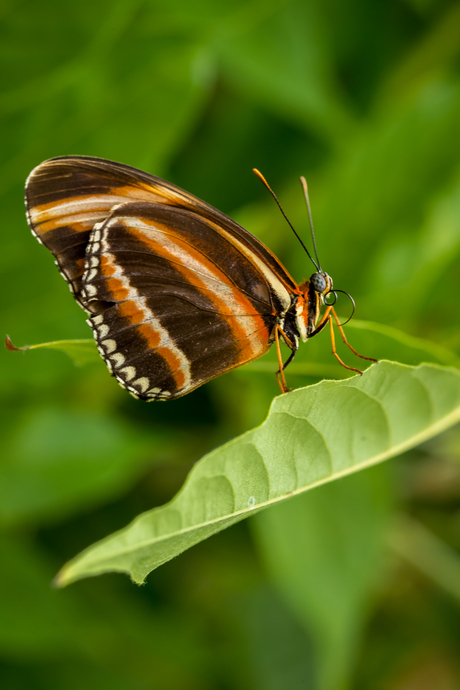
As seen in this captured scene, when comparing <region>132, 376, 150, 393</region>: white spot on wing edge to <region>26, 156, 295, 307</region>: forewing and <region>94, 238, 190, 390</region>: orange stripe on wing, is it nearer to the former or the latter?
<region>94, 238, 190, 390</region>: orange stripe on wing

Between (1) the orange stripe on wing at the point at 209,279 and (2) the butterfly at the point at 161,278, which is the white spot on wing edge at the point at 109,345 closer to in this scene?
(2) the butterfly at the point at 161,278

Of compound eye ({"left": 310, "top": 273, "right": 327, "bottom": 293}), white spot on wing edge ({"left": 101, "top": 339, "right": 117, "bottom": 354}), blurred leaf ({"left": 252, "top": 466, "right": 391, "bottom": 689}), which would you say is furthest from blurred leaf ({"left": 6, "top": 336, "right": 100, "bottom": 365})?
blurred leaf ({"left": 252, "top": 466, "right": 391, "bottom": 689})

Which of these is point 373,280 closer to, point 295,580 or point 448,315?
point 448,315

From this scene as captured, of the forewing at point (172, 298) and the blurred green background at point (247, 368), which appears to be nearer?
the forewing at point (172, 298)

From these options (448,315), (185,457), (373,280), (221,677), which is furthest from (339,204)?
(221,677)

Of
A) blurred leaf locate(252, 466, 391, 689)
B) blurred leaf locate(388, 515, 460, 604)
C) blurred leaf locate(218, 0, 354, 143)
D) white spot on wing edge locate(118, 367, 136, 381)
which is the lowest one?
blurred leaf locate(388, 515, 460, 604)

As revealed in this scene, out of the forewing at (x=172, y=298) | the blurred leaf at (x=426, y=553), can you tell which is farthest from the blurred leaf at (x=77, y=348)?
the blurred leaf at (x=426, y=553)
